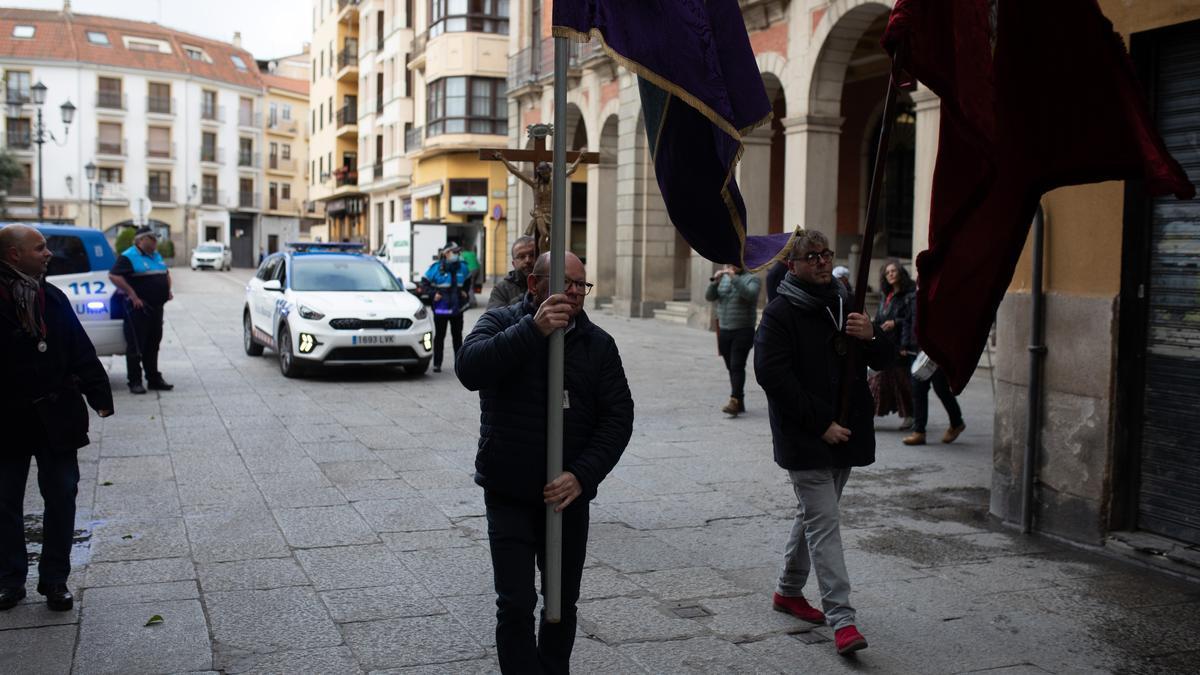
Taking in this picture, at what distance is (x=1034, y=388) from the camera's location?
6934mm

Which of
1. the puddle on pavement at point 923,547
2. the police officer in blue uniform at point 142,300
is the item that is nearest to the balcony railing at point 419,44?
the police officer in blue uniform at point 142,300

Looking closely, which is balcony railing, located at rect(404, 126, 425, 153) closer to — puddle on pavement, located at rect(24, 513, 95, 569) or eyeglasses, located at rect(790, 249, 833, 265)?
puddle on pavement, located at rect(24, 513, 95, 569)

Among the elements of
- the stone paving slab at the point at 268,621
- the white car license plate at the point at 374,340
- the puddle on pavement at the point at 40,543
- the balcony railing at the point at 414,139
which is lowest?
the puddle on pavement at the point at 40,543

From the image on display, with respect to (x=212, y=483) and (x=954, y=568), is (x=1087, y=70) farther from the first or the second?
(x=212, y=483)

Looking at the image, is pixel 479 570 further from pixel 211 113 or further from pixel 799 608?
pixel 211 113

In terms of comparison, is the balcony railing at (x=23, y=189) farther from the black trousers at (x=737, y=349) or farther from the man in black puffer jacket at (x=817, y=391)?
the man in black puffer jacket at (x=817, y=391)

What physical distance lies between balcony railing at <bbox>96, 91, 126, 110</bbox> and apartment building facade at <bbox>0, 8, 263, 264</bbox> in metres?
0.07

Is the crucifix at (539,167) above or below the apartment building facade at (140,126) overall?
below

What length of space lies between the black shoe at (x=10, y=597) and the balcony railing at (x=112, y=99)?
7983 centimetres

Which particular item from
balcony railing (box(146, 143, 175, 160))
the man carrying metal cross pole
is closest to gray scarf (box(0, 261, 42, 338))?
the man carrying metal cross pole

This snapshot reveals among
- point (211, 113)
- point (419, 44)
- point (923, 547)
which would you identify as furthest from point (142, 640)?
point (211, 113)

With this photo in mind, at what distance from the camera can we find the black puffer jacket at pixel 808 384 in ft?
16.2

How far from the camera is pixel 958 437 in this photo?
1064cm

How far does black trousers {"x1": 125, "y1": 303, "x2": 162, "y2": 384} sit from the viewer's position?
12.7m
